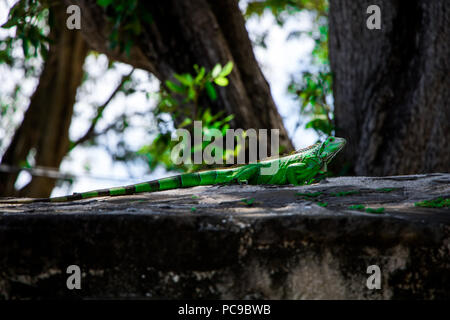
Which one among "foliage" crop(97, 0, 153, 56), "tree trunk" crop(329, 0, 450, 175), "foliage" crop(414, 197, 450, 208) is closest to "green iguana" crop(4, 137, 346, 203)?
"foliage" crop(414, 197, 450, 208)

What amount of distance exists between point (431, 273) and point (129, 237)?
1.35 meters

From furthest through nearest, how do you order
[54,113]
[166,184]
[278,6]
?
[54,113] → [278,6] → [166,184]

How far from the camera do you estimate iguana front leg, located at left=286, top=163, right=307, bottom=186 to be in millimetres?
3707

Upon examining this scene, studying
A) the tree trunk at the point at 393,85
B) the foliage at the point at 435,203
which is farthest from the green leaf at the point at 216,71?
the foliage at the point at 435,203

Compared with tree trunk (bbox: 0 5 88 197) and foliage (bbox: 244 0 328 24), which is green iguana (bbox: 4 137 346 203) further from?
tree trunk (bbox: 0 5 88 197)

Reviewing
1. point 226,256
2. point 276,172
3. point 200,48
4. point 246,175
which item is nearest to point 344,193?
point 276,172

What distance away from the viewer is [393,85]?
5.64m

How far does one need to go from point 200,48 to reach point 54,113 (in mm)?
4822

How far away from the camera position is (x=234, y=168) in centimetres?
383

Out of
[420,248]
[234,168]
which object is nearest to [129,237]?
[420,248]

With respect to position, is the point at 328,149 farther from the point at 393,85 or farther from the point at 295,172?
the point at 393,85

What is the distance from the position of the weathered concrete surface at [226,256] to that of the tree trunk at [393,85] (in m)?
3.37
